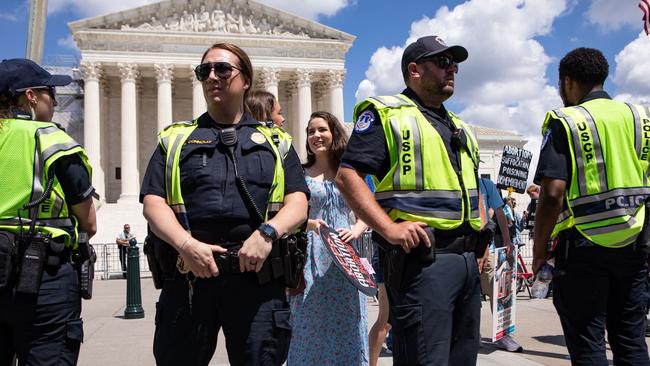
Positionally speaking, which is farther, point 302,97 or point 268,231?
point 302,97

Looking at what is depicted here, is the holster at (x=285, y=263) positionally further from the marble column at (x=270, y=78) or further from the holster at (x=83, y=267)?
the marble column at (x=270, y=78)

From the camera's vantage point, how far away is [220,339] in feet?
24.0

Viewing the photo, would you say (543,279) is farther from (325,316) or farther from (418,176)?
(325,316)

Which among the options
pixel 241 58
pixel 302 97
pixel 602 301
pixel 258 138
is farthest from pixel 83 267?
pixel 302 97

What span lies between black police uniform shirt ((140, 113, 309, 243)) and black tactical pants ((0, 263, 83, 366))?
0.70m

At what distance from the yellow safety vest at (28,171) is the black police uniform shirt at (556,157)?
2600 mm

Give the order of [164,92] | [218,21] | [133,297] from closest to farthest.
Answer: [133,297], [164,92], [218,21]

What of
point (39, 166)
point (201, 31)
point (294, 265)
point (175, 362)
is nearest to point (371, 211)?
point (294, 265)

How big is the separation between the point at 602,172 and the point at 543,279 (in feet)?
2.63

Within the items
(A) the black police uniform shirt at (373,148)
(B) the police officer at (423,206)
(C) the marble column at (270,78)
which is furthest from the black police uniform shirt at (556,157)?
(C) the marble column at (270,78)

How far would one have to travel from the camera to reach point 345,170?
10.4 ft

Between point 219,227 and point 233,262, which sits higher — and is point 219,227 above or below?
above

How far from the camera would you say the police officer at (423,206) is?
2918 mm

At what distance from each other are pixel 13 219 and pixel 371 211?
1.80m
